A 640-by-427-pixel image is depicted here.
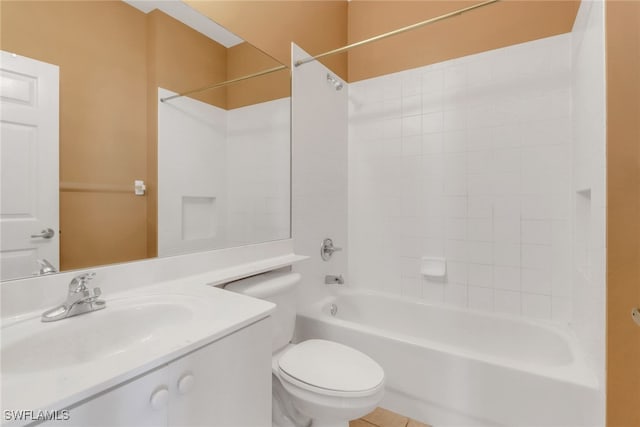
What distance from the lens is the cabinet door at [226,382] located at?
2.12 feet

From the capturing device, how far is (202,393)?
69 cm

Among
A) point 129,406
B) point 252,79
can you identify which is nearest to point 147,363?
point 129,406

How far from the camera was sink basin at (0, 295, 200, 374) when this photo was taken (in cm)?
68

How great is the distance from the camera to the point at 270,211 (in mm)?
1677

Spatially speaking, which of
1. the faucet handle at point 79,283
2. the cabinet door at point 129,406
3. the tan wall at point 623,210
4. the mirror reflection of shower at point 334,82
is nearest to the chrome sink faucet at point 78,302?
the faucet handle at point 79,283

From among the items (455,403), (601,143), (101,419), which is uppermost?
(601,143)

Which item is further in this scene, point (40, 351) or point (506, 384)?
point (506, 384)

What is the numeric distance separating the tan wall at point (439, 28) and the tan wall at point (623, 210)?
2.69 ft

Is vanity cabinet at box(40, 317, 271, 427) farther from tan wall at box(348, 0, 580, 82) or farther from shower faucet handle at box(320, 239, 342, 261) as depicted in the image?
tan wall at box(348, 0, 580, 82)

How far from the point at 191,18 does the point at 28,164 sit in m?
0.88

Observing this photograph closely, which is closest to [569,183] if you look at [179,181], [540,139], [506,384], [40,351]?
[540,139]

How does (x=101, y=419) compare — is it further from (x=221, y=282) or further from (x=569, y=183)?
(x=569, y=183)

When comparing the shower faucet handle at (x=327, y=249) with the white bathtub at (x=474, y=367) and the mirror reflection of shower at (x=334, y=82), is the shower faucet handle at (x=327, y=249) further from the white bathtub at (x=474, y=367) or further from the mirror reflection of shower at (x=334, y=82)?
the mirror reflection of shower at (x=334, y=82)

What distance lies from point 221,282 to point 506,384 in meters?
1.30
